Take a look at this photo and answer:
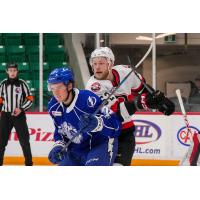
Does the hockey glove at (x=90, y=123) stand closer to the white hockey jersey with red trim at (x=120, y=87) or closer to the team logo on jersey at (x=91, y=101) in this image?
the team logo on jersey at (x=91, y=101)

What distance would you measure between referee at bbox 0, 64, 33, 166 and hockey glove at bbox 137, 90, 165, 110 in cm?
154

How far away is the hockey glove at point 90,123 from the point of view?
96.6 inches

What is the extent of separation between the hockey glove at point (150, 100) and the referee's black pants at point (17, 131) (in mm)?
1592

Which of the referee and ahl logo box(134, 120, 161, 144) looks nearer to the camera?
the referee

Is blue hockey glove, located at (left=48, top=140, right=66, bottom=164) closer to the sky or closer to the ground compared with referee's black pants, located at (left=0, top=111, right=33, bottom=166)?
closer to the sky

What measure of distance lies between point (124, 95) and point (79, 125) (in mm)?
347

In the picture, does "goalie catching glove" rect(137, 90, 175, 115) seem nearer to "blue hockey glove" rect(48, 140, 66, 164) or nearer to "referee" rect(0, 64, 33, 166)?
"blue hockey glove" rect(48, 140, 66, 164)

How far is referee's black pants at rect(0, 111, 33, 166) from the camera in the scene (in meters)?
4.05

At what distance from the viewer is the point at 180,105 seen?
13.3 feet

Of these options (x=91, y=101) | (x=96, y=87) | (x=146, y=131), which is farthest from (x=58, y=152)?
(x=146, y=131)

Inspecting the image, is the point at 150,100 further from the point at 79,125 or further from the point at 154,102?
the point at 79,125

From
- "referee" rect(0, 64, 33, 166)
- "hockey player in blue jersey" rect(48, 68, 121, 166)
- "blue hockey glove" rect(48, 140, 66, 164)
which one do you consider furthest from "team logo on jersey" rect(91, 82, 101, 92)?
"referee" rect(0, 64, 33, 166)
